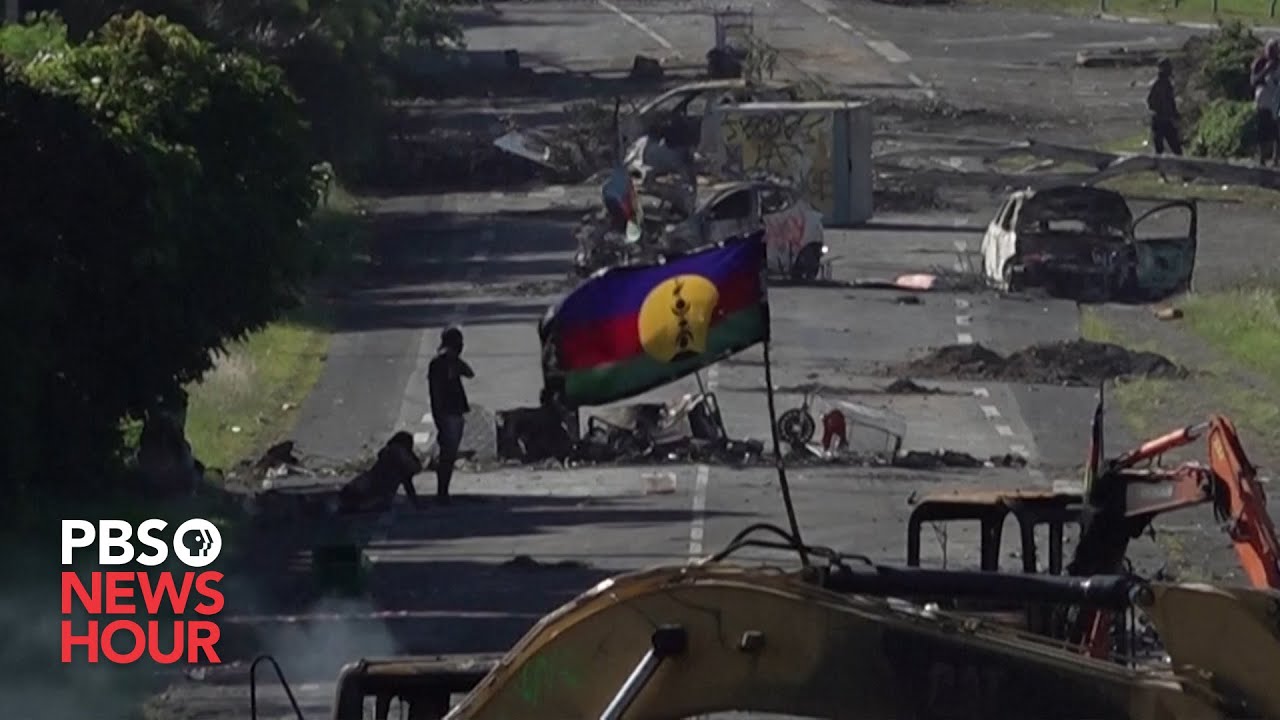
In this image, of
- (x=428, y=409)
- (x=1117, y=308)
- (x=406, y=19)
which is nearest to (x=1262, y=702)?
(x=428, y=409)

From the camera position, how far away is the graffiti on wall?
47375 millimetres

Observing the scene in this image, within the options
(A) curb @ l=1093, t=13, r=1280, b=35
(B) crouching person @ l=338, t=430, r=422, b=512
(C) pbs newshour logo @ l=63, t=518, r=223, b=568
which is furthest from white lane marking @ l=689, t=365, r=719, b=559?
(A) curb @ l=1093, t=13, r=1280, b=35

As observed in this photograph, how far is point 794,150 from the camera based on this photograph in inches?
1875

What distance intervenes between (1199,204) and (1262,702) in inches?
1618

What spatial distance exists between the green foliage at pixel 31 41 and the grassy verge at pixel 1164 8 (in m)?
55.5

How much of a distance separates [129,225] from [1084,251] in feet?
65.6

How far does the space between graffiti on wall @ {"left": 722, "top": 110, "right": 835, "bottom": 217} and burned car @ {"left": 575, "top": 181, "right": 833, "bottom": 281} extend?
460cm

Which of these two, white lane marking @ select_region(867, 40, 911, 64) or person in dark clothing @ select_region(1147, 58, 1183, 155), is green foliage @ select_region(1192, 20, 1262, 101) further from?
white lane marking @ select_region(867, 40, 911, 64)

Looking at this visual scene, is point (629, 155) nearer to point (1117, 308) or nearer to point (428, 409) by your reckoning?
point (1117, 308)

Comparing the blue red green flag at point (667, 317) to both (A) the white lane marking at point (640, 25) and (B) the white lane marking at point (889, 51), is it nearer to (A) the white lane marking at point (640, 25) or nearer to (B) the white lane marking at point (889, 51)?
(B) the white lane marking at point (889, 51)

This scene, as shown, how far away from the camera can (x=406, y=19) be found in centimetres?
6431

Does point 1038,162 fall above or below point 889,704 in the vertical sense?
below

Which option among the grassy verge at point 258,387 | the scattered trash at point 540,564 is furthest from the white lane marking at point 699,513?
the grassy verge at point 258,387

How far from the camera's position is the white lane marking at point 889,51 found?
75.2m
